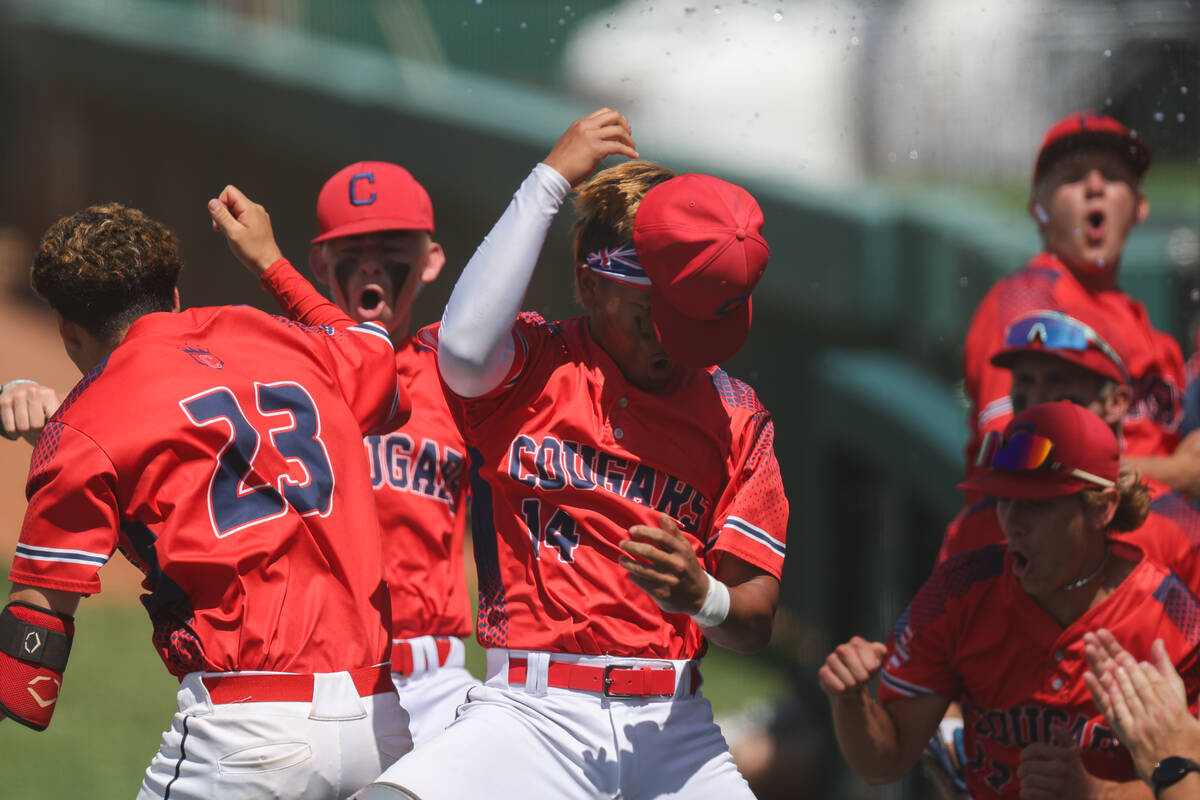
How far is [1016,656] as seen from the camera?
3252mm

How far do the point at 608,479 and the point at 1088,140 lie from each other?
2434mm

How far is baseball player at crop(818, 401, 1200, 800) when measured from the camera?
3162 millimetres

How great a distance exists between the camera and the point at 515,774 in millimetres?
2430

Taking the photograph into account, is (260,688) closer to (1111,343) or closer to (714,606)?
(714,606)

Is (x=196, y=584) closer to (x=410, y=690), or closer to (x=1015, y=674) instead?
(x=410, y=690)

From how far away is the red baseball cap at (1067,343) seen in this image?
3.71 m

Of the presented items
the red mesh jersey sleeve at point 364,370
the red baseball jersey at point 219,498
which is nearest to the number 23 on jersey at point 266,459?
the red baseball jersey at point 219,498

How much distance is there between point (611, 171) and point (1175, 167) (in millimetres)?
5951

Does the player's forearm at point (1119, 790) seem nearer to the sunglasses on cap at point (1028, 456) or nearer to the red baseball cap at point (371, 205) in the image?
the sunglasses on cap at point (1028, 456)

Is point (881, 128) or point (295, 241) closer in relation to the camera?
point (295, 241)

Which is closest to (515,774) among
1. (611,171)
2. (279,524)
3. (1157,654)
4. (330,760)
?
(330,760)

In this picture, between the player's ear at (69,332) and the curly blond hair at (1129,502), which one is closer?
the player's ear at (69,332)

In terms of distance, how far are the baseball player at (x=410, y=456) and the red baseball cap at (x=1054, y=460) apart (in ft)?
4.42

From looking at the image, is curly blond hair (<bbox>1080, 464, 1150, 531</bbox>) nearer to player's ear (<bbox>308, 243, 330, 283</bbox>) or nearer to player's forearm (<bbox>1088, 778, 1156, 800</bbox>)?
player's forearm (<bbox>1088, 778, 1156, 800</bbox>)
